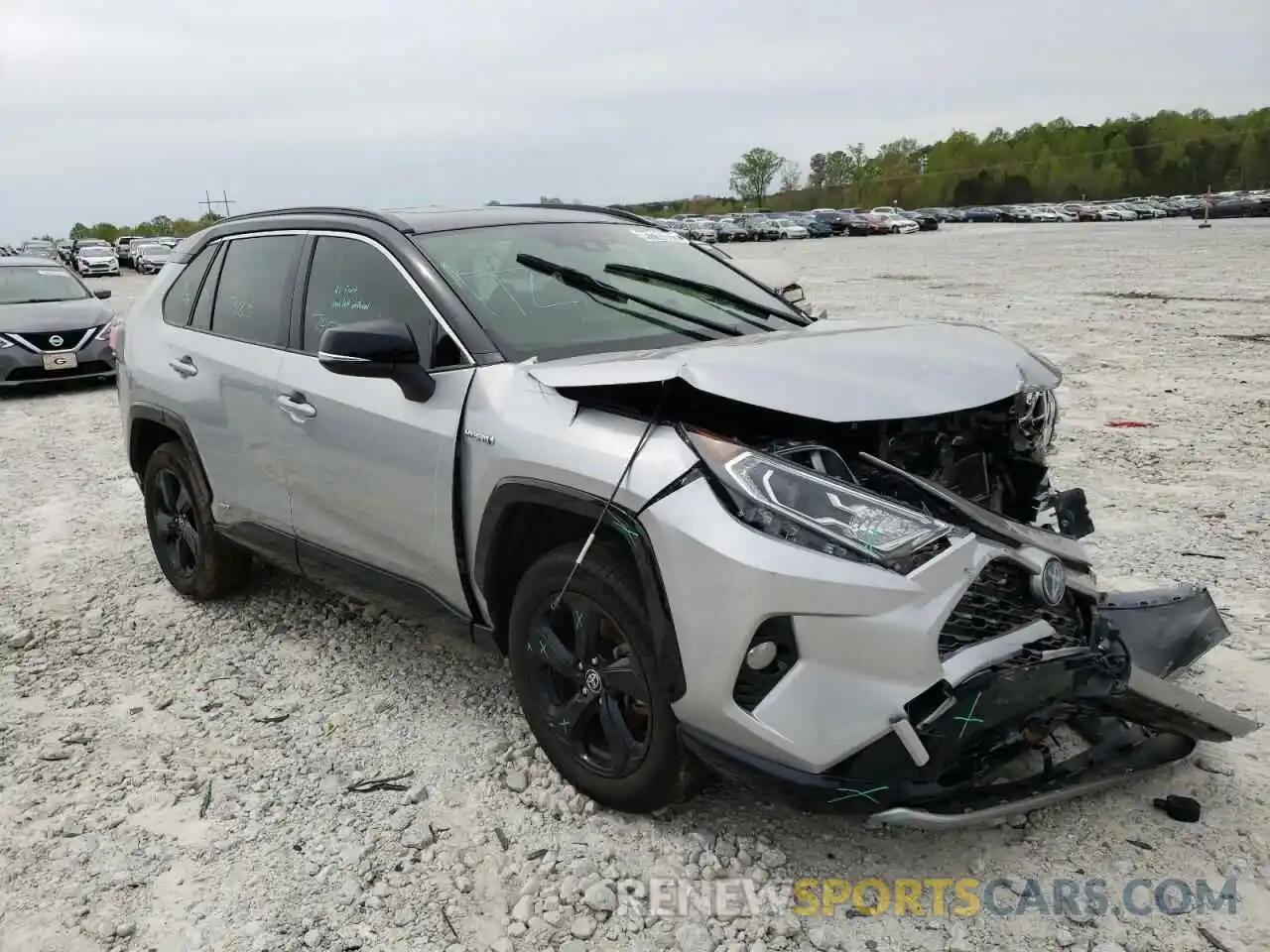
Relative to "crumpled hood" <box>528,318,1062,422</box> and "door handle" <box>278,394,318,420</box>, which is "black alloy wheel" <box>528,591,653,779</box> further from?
"door handle" <box>278,394,318,420</box>

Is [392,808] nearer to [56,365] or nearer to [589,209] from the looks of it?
[589,209]

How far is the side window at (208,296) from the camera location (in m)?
4.65

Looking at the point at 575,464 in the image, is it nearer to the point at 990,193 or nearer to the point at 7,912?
the point at 7,912

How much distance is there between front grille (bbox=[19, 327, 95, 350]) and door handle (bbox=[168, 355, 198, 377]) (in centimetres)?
802

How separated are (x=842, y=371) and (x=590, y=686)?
116cm

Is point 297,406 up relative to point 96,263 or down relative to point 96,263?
up

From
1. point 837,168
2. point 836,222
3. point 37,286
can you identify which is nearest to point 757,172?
point 837,168

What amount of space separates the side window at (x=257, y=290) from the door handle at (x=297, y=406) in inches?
12.0

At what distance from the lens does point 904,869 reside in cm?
282

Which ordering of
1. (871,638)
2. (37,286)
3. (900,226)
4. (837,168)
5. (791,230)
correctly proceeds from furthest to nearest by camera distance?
(837,168)
(900,226)
(791,230)
(37,286)
(871,638)

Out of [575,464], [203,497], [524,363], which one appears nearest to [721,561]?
[575,464]

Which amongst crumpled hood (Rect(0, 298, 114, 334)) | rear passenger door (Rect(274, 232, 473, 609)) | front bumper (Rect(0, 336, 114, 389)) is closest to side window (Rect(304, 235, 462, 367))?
rear passenger door (Rect(274, 232, 473, 609))

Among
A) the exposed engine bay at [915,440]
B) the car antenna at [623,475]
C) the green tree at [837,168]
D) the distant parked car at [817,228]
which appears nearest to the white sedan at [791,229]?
the distant parked car at [817,228]

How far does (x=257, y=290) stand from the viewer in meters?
4.38
